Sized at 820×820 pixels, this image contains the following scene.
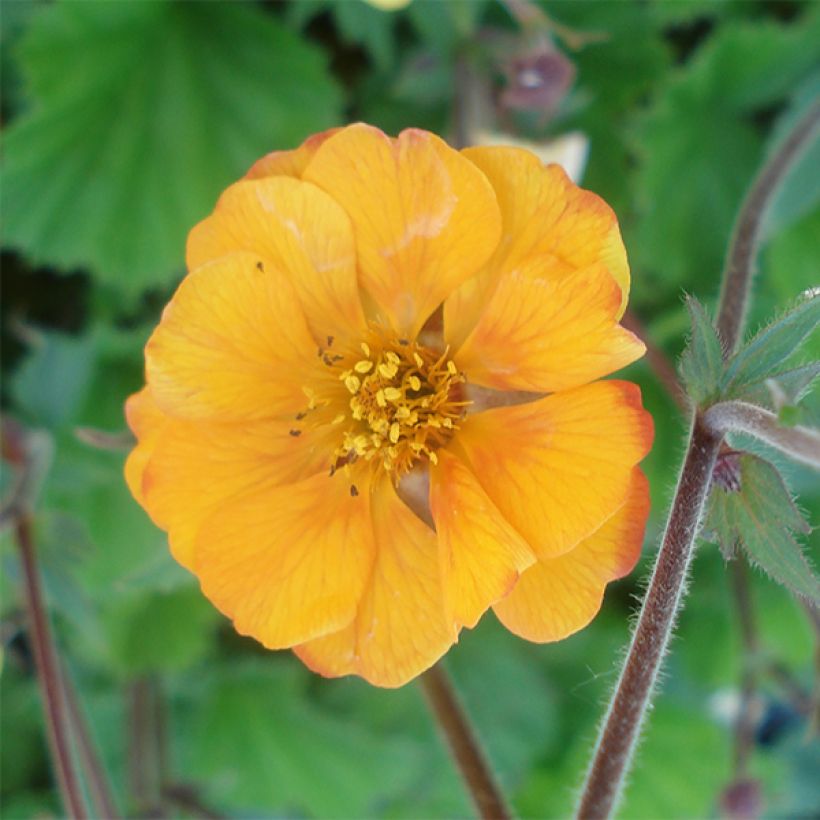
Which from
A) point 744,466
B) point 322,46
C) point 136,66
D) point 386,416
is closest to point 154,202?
point 136,66

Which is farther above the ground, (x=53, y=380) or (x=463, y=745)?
(x=463, y=745)

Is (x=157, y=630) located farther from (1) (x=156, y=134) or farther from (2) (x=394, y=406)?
(2) (x=394, y=406)

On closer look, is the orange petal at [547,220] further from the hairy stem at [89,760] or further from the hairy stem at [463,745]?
the hairy stem at [89,760]

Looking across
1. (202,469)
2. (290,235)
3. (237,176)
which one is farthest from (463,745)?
(237,176)

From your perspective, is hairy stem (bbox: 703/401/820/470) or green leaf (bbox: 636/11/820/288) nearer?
hairy stem (bbox: 703/401/820/470)

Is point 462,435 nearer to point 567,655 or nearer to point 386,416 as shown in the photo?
point 386,416

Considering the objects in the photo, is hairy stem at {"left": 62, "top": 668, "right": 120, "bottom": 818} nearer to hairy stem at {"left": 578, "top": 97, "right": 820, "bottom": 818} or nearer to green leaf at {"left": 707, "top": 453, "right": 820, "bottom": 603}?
hairy stem at {"left": 578, "top": 97, "right": 820, "bottom": 818}

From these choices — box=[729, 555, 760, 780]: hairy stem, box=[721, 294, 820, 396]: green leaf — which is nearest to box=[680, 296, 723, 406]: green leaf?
box=[721, 294, 820, 396]: green leaf

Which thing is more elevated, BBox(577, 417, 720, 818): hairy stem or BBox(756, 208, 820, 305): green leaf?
BBox(577, 417, 720, 818): hairy stem
